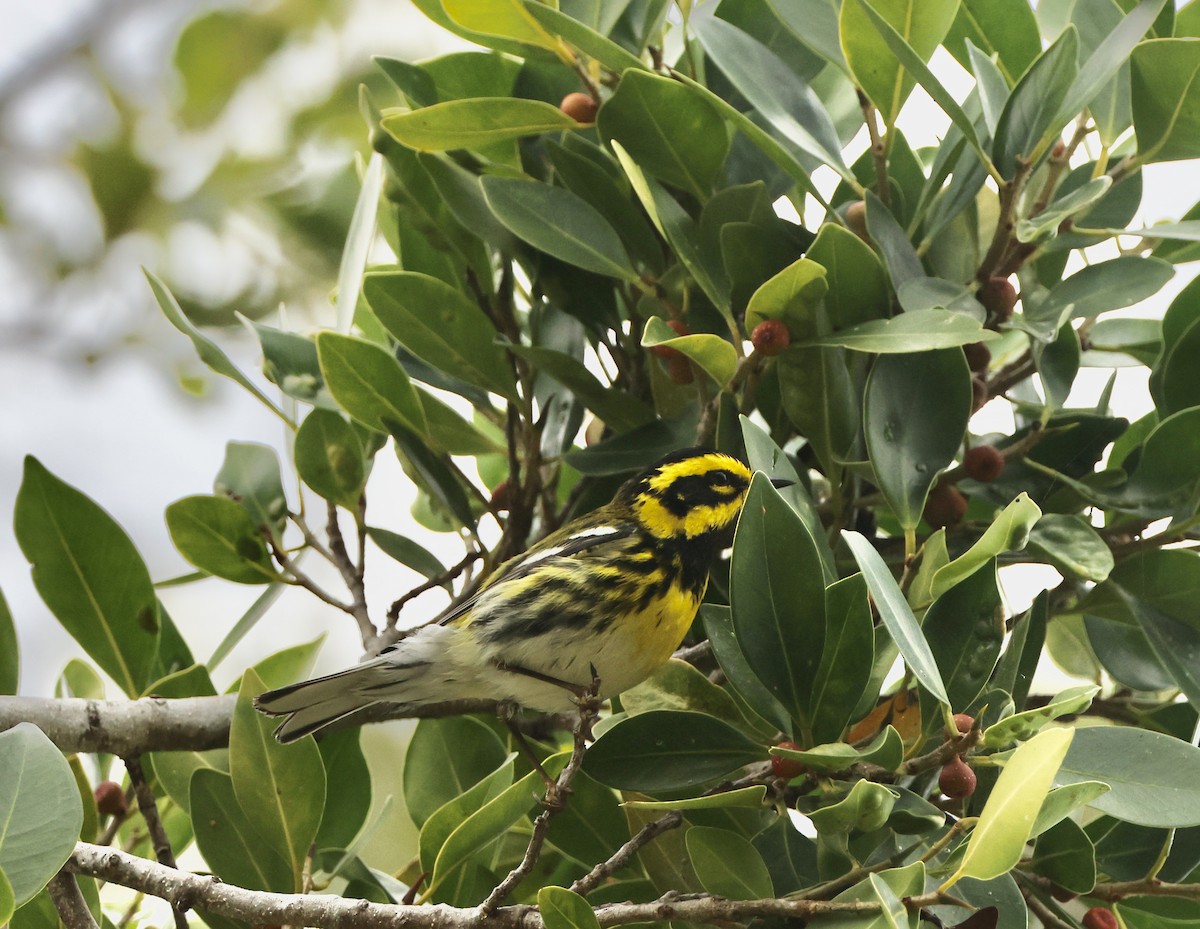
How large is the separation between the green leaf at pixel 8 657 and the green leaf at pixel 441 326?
0.66 m

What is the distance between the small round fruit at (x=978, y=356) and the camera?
1.69 m

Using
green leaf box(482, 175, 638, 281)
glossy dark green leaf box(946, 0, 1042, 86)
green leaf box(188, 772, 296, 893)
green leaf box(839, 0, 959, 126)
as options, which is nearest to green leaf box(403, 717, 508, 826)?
green leaf box(188, 772, 296, 893)

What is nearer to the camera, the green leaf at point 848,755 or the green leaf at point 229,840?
the green leaf at point 848,755

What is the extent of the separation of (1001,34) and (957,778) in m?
0.98

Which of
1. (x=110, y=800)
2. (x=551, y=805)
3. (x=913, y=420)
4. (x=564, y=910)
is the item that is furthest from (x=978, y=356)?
(x=110, y=800)

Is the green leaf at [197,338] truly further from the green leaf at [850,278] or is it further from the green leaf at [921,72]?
the green leaf at [921,72]

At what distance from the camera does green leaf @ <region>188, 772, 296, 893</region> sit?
1551 mm

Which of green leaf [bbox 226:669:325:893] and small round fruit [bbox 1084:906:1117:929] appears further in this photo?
green leaf [bbox 226:669:325:893]

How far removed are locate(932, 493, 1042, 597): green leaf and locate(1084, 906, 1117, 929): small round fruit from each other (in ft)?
1.51

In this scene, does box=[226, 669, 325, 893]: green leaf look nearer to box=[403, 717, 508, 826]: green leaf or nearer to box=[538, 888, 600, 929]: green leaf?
box=[403, 717, 508, 826]: green leaf

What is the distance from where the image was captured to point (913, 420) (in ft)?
4.75

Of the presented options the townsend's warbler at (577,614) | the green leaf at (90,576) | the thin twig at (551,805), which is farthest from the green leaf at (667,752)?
the green leaf at (90,576)

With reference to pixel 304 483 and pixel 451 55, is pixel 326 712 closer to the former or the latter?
pixel 304 483

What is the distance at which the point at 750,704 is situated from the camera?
137 cm
